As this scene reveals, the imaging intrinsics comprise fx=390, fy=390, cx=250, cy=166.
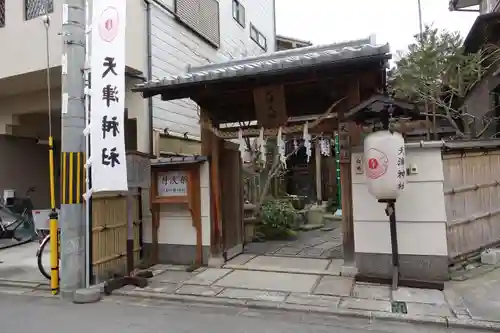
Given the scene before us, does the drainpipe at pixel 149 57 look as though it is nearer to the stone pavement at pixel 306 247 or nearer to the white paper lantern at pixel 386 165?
the stone pavement at pixel 306 247

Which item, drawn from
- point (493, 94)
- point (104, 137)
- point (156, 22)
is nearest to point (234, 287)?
point (104, 137)

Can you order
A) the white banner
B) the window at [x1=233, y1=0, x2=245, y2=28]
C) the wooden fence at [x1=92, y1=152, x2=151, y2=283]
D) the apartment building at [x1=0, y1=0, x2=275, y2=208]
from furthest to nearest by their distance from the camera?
the window at [x1=233, y1=0, x2=245, y2=28] < the apartment building at [x1=0, y1=0, x2=275, y2=208] < the wooden fence at [x1=92, y1=152, x2=151, y2=283] < the white banner

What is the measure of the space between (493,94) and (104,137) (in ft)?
42.3

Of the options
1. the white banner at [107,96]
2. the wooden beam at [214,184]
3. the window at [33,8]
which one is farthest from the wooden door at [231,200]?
the window at [33,8]

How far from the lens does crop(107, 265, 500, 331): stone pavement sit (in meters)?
5.08

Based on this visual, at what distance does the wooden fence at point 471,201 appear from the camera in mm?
7031

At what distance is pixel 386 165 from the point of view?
→ 5949 millimetres

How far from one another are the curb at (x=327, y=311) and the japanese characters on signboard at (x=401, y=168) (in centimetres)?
192

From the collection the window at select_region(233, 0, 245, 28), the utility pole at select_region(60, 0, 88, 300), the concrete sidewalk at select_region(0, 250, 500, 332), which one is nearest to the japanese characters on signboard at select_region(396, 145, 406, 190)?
the concrete sidewalk at select_region(0, 250, 500, 332)

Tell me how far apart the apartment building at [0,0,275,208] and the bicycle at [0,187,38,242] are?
3.07ft

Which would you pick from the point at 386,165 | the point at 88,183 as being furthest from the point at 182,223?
the point at 386,165

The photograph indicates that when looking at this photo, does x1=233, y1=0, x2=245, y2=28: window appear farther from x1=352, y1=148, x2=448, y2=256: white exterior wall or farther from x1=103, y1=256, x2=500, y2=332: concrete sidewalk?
x1=103, y1=256, x2=500, y2=332: concrete sidewalk

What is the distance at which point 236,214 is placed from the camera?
924 centimetres

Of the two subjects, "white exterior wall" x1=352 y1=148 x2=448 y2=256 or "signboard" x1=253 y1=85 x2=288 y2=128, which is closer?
"white exterior wall" x1=352 y1=148 x2=448 y2=256
